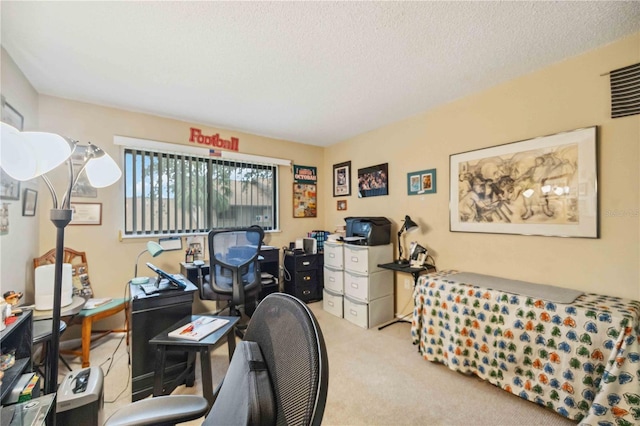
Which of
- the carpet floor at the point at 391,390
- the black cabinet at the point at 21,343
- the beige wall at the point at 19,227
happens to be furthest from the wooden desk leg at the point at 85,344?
the black cabinet at the point at 21,343

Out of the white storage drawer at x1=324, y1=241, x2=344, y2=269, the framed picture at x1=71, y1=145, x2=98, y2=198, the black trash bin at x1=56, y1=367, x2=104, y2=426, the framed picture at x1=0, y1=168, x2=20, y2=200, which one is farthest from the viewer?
the white storage drawer at x1=324, y1=241, x2=344, y2=269

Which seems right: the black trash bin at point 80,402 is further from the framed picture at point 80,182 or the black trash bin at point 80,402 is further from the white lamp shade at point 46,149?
the framed picture at point 80,182

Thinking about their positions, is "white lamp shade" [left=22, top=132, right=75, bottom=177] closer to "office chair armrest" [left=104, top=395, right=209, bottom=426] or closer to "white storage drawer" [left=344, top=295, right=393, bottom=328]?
"office chair armrest" [left=104, top=395, right=209, bottom=426]

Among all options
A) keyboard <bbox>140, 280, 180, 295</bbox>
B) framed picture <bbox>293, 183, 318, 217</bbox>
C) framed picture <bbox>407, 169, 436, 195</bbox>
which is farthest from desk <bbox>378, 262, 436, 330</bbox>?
keyboard <bbox>140, 280, 180, 295</bbox>

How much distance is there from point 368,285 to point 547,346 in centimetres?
157

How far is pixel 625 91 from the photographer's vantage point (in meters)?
1.75

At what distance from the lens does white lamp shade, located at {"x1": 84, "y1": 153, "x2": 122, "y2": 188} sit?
4.20 ft

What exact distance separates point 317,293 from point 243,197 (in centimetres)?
175

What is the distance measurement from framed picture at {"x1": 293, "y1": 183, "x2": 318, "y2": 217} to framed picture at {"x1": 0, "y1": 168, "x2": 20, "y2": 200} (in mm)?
2850

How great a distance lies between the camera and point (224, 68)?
2.06 metres

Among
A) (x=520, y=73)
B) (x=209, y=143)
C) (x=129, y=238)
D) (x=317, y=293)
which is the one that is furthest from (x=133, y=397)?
(x=520, y=73)

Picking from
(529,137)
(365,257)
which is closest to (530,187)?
(529,137)

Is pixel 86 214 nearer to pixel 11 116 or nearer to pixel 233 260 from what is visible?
pixel 11 116

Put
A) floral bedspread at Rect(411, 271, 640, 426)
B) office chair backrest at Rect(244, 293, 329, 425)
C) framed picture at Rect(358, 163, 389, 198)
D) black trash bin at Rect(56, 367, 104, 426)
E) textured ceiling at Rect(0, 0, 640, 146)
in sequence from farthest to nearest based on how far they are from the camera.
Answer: framed picture at Rect(358, 163, 389, 198), textured ceiling at Rect(0, 0, 640, 146), floral bedspread at Rect(411, 271, 640, 426), black trash bin at Rect(56, 367, 104, 426), office chair backrest at Rect(244, 293, 329, 425)
